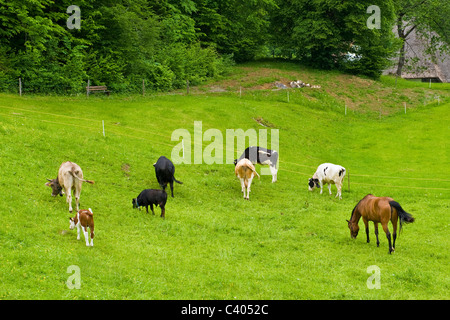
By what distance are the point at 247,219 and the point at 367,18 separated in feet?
148

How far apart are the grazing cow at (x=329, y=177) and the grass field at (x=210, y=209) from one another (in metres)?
0.95

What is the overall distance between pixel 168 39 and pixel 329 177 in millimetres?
34993

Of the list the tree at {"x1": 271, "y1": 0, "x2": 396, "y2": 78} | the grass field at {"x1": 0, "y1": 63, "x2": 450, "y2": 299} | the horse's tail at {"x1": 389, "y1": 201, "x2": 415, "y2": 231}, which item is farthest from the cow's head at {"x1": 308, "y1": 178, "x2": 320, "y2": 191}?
the tree at {"x1": 271, "y1": 0, "x2": 396, "y2": 78}

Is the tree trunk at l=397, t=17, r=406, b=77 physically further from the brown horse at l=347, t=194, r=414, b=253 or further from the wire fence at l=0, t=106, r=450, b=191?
the brown horse at l=347, t=194, r=414, b=253

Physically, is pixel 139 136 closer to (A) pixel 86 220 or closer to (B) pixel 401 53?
(A) pixel 86 220

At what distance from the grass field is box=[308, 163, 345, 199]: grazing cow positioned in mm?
947

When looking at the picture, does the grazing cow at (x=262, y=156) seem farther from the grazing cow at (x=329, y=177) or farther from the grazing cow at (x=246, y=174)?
the grazing cow at (x=246, y=174)

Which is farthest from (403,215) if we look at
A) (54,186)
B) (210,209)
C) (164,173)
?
(54,186)

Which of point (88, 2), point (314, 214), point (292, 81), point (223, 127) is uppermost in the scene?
point (88, 2)

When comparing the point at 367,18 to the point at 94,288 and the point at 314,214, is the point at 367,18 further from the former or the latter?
the point at 94,288

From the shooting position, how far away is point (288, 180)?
100 feet

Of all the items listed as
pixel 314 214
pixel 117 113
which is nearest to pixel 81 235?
pixel 314 214

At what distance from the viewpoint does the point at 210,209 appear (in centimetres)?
2361

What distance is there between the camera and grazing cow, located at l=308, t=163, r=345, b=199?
1067 inches
